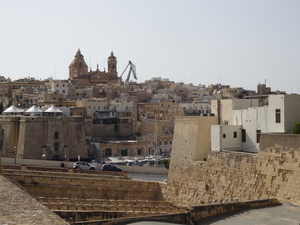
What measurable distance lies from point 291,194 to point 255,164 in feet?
5.97

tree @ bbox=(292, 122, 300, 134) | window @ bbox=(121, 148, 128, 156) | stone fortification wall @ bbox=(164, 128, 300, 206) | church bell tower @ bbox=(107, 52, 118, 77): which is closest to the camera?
stone fortification wall @ bbox=(164, 128, 300, 206)

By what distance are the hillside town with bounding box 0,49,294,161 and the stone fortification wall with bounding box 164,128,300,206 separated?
996mm

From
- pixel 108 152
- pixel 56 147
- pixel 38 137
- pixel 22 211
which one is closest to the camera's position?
pixel 22 211

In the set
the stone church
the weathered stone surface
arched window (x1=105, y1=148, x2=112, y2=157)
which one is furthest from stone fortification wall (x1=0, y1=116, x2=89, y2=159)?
the stone church

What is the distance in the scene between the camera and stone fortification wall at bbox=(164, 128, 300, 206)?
48.3ft

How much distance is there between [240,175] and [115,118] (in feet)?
115

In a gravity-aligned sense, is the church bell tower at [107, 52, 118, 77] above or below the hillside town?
above

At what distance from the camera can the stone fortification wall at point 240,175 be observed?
48.3 feet

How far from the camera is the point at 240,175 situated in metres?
16.5

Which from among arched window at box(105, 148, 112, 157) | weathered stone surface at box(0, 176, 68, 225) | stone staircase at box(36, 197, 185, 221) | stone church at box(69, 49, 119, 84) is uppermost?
stone church at box(69, 49, 119, 84)

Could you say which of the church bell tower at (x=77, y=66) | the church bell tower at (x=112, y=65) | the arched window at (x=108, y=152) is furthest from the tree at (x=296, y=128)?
the church bell tower at (x=112, y=65)

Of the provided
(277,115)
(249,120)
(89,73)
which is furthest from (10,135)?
(89,73)

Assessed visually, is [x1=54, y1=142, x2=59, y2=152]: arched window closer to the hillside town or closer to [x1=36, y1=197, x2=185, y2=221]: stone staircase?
the hillside town

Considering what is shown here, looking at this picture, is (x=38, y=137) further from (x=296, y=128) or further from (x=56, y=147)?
(x=296, y=128)
